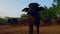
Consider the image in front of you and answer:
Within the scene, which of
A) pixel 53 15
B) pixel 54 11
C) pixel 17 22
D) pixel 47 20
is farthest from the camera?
pixel 54 11

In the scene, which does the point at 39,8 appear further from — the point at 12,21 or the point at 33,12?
the point at 12,21

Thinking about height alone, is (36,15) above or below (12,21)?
above

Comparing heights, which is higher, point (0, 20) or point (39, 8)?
point (39, 8)

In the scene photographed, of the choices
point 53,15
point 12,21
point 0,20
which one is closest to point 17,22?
point 12,21

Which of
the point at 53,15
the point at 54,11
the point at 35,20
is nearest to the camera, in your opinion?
the point at 35,20

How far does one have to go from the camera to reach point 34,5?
9.72 metres

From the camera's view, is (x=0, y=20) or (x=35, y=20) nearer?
(x=35, y=20)

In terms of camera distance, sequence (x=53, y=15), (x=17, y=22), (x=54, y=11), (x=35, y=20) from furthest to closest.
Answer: (x=54, y=11), (x=53, y=15), (x=17, y=22), (x=35, y=20)

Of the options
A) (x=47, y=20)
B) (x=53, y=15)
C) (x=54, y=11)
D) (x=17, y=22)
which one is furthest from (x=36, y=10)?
(x=54, y=11)

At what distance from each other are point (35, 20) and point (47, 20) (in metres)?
15.5

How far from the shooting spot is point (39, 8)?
32.6 ft

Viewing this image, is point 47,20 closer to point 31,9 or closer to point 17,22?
point 17,22

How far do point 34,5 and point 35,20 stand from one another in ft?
2.64

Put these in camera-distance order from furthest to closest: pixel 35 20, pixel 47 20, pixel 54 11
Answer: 1. pixel 54 11
2. pixel 47 20
3. pixel 35 20
